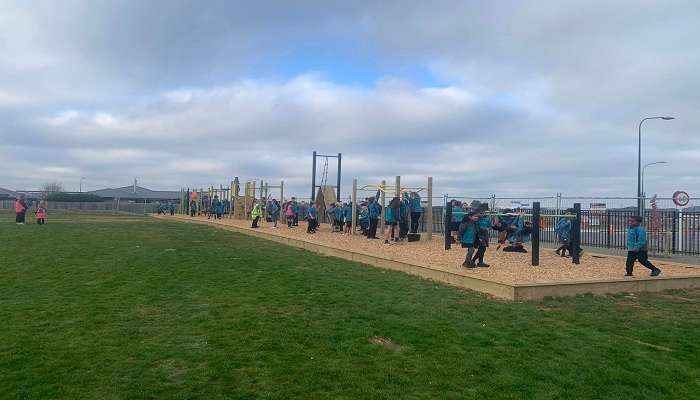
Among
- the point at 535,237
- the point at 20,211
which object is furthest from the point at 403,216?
the point at 20,211

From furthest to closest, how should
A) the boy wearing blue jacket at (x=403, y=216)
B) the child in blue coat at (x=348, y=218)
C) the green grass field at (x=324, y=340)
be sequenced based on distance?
the child in blue coat at (x=348, y=218) → the boy wearing blue jacket at (x=403, y=216) → the green grass field at (x=324, y=340)

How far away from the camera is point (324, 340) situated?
6145 mm

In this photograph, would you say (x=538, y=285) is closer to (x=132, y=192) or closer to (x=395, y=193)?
(x=395, y=193)

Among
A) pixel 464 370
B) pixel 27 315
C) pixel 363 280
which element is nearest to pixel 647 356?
pixel 464 370

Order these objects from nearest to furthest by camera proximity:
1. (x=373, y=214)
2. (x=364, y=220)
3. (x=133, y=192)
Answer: (x=373, y=214)
(x=364, y=220)
(x=133, y=192)

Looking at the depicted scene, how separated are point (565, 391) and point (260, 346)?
302 centimetres

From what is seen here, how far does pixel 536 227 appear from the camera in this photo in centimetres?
1204

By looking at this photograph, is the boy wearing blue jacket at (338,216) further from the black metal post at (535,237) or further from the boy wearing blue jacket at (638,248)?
the boy wearing blue jacket at (638,248)

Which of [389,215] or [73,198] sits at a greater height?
[73,198]

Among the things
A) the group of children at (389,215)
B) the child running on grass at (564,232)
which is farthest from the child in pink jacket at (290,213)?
the child running on grass at (564,232)

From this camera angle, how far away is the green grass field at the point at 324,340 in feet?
15.9

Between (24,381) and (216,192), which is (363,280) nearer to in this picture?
(24,381)

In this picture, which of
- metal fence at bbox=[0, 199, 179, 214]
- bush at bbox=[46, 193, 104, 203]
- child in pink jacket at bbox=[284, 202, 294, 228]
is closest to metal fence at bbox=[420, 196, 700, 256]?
child in pink jacket at bbox=[284, 202, 294, 228]

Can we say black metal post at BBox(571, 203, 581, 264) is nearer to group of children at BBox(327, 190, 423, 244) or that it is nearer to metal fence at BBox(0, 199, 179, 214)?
group of children at BBox(327, 190, 423, 244)
